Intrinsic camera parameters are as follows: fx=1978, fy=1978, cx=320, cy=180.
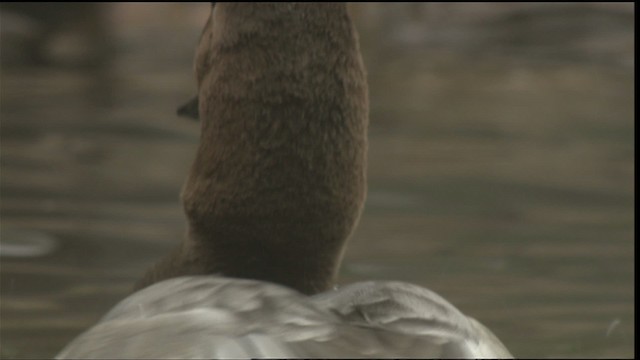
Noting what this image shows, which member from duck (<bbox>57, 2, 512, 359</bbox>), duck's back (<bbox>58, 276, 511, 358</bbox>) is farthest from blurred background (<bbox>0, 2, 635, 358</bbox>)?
duck's back (<bbox>58, 276, 511, 358</bbox>)

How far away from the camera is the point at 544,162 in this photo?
8969 mm

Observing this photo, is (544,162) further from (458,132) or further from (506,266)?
(506,266)

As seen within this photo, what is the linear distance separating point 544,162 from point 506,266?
222cm

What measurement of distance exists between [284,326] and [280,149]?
1.09m

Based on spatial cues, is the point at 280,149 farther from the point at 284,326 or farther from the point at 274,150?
the point at 284,326

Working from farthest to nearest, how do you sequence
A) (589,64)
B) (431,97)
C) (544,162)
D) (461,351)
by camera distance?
(589,64) < (431,97) < (544,162) < (461,351)

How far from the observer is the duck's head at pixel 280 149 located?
445 centimetres

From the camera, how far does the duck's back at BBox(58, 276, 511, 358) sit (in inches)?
129

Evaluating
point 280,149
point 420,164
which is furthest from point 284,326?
point 420,164

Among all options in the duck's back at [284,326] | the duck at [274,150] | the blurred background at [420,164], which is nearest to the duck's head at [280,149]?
the duck at [274,150]

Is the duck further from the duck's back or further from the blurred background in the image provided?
the blurred background

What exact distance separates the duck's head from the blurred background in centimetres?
104

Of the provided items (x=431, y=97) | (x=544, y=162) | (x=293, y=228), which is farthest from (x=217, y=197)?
(x=431, y=97)

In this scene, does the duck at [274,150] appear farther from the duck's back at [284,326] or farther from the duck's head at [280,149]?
the duck's back at [284,326]
